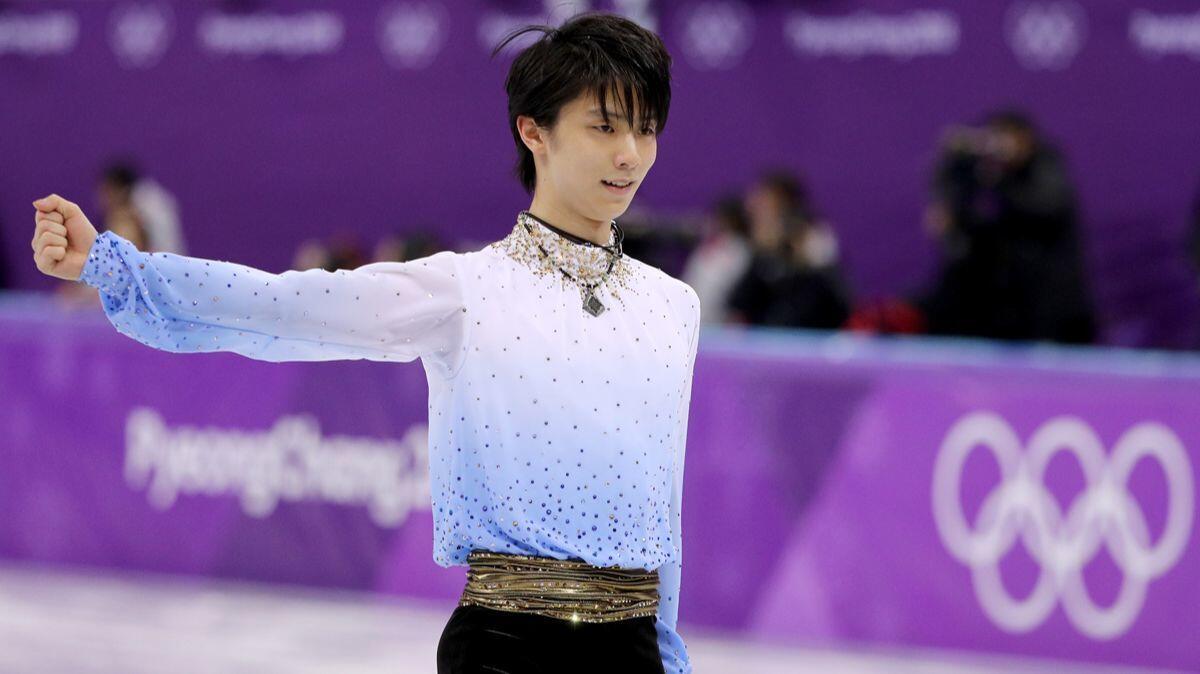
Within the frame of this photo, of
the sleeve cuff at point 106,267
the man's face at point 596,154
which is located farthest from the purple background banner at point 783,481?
the sleeve cuff at point 106,267

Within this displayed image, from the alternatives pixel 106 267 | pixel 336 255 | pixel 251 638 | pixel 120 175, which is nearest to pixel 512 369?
pixel 106 267

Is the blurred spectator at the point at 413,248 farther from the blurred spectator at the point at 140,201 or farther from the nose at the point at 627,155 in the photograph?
the nose at the point at 627,155

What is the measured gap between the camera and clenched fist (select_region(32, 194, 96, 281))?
2574 mm

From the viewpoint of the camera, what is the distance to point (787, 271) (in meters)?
8.26

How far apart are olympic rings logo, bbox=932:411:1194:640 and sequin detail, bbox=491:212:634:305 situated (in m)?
3.90

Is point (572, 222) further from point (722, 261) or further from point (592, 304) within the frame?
point (722, 261)

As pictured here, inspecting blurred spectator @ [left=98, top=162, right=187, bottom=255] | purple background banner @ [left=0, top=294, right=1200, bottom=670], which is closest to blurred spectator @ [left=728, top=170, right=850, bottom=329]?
purple background banner @ [left=0, top=294, right=1200, bottom=670]

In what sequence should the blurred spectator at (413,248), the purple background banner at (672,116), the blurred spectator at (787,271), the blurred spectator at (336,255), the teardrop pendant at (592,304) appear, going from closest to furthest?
the teardrop pendant at (592,304)
the blurred spectator at (787,271)
the blurred spectator at (413,248)
the blurred spectator at (336,255)
the purple background banner at (672,116)

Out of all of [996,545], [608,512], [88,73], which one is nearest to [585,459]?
[608,512]

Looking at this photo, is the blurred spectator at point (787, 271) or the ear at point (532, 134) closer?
the ear at point (532, 134)

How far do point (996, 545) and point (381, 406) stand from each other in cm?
250

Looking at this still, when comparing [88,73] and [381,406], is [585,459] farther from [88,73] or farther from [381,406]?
[88,73]

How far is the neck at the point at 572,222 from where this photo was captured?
293 centimetres

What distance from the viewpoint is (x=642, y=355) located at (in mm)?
2924
